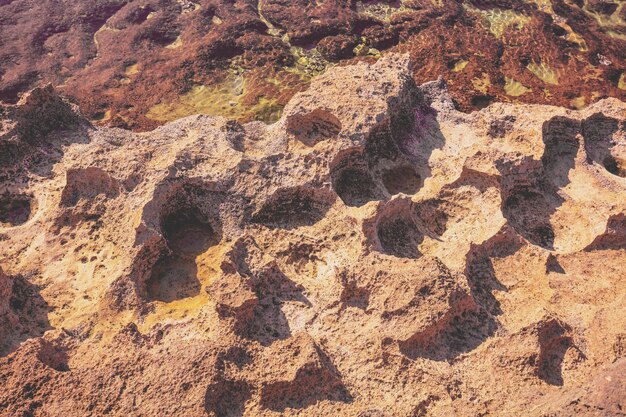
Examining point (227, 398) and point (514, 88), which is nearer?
point (227, 398)

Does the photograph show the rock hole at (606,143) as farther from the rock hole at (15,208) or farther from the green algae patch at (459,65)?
the rock hole at (15,208)

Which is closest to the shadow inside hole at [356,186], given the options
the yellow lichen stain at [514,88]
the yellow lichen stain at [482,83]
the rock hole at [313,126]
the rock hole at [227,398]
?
the rock hole at [313,126]

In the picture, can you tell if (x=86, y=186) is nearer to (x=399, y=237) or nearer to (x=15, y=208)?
(x=15, y=208)

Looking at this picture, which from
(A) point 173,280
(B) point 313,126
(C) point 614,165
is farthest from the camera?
(C) point 614,165

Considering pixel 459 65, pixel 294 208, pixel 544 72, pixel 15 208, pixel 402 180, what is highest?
pixel 15 208

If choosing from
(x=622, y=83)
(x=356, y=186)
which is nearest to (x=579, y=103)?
(x=622, y=83)

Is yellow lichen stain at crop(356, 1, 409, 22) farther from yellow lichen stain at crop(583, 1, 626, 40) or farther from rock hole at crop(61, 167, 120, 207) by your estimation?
rock hole at crop(61, 167, 120, 207)
